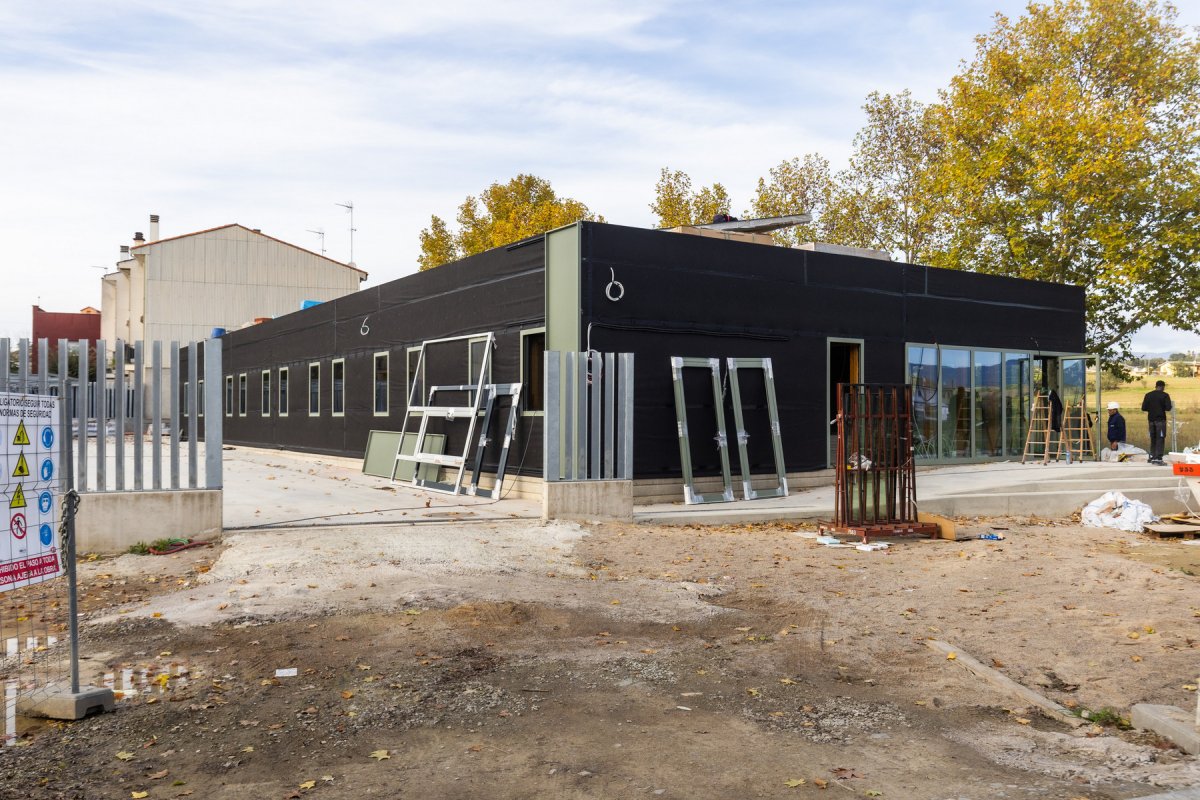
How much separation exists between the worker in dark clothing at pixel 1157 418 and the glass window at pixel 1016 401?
7.79 ft

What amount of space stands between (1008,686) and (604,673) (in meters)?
2.49

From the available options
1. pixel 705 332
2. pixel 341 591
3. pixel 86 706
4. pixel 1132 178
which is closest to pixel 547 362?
pixel 705 332

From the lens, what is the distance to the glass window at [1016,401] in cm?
2100

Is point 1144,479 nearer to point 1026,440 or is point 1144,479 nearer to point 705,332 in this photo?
point 1026,440

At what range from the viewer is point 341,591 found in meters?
8.42

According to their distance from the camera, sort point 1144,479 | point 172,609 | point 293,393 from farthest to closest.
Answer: point 293,393
point 1144,479
point 172,609

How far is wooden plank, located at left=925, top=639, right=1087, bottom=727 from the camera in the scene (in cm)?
539

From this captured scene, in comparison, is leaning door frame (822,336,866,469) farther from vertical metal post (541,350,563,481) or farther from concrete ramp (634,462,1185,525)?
vertical metal post (541,350,563,481)

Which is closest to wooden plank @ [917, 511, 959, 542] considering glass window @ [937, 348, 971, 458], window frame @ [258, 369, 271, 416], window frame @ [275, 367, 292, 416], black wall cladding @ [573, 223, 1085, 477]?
black wall cladding @ [573, 223, 1085, 477]

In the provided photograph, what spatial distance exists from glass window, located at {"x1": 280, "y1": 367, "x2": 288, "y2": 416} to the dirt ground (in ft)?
61.9

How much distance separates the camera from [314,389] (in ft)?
86.5

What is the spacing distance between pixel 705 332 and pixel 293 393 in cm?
1631

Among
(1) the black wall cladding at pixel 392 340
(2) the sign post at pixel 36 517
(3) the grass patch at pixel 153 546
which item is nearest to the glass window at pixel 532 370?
(1) the black wall cladding at pixel 392 340

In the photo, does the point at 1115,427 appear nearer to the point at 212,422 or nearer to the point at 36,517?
the point at 212,422
